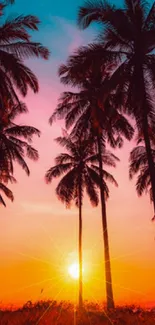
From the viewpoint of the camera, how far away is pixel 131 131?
2384cm

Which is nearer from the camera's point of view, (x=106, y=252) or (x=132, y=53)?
A: (x=132, y=53)

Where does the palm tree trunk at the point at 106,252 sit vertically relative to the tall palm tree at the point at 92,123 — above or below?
below

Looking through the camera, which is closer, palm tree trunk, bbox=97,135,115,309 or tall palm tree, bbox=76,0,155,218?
tall palm tree, bbox=76,0,155,218

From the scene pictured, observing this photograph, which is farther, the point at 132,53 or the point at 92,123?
the point at 92,123

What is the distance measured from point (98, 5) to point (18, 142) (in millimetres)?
11839

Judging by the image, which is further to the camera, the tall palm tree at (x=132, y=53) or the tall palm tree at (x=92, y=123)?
the tall palm tree at (x=92, y=123)

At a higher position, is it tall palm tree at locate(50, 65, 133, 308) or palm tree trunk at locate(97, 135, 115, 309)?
tall palm tree at locate(50, 65, 133, 308)

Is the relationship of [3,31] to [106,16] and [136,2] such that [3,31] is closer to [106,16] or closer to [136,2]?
[106,16]

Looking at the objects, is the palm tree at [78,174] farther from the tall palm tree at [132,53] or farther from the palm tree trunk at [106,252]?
the tall palm tree at [132,53]

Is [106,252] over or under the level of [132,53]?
under

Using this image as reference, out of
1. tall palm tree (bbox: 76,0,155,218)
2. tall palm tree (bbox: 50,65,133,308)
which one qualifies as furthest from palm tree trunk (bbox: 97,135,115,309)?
tall palm tree (bbox: 76,0,155,218)

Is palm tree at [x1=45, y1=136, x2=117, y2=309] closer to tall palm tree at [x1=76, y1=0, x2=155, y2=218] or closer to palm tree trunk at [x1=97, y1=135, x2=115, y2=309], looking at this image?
palm tree trunk at [x1=97, y1=135, x2=115, y2=309]

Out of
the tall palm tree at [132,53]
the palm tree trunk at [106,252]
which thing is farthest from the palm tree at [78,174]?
the tall palm tree at [132,53]

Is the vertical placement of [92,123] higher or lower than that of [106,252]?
higher
